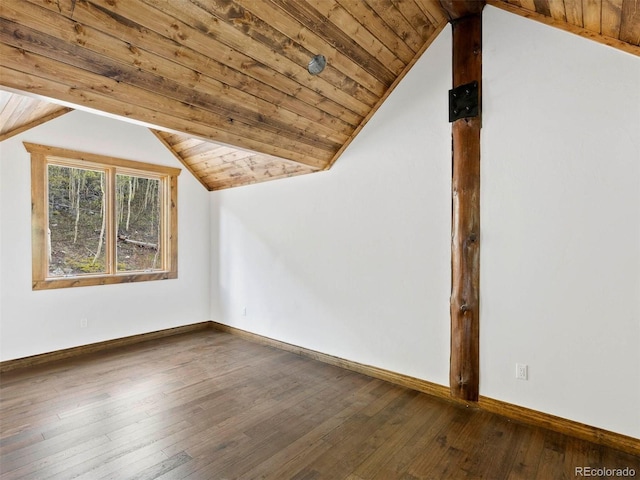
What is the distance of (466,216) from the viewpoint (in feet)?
9.02

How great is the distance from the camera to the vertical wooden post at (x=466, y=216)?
2.72m

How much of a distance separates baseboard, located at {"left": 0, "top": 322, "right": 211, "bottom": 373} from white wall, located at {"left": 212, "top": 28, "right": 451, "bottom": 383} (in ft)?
3.57

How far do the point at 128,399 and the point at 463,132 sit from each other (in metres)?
3.59

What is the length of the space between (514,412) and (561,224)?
146 cm

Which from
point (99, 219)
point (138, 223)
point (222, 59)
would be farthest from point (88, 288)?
point (222, 59)

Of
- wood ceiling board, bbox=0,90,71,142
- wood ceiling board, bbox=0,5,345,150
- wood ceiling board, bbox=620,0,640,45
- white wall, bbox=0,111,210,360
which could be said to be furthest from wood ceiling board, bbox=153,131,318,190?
wood ceiling board, bbox=620,0,640,45

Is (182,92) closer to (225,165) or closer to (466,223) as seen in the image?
(225,165)

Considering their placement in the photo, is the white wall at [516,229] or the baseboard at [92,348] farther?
the baseboard at [92,348]

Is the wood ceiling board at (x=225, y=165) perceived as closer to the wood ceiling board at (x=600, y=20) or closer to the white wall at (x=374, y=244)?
the white wall at (x=374, y=244)

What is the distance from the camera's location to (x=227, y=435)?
2.33 m

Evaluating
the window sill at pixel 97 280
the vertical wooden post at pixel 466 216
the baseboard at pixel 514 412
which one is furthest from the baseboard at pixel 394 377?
the window sill at pixel 97 280

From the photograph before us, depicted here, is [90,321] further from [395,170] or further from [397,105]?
[397,105]

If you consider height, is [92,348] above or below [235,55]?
below
